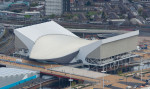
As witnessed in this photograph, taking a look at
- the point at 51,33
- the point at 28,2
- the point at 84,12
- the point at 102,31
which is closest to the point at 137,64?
the point at 51,33

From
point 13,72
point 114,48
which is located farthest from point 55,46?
point 13,72

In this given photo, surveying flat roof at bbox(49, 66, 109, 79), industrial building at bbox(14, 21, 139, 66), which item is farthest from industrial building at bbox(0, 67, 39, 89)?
industrial building at bbox(14, 21, 139, 66)

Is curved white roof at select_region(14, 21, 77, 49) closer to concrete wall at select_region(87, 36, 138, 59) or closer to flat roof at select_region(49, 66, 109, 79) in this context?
flat roof at select_region(49, 66, 109, 79)

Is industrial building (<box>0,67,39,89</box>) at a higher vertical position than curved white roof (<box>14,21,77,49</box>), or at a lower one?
lower

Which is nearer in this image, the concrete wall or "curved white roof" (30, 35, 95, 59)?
the concrete wall

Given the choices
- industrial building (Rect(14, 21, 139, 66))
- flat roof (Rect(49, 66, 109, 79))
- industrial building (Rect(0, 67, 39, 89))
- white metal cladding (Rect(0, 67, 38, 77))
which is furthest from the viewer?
industrial building (Rect(14, 21, 139, 66))

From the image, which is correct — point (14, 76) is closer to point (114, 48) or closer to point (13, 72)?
point (13, 72)

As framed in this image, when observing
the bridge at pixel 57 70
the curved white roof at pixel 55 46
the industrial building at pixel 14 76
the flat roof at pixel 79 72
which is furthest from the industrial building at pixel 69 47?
the industrial building at pixel 14 76

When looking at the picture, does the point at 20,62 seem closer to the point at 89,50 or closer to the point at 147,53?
the point at 89,50
